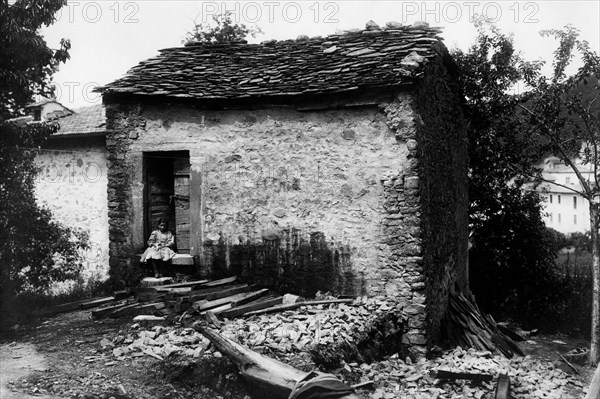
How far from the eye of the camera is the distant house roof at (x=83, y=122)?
12.7 m

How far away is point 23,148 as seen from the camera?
9.89 m

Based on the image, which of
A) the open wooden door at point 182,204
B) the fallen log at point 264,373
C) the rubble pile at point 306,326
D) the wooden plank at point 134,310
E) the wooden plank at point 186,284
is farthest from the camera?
the open wooden door at point 182,204

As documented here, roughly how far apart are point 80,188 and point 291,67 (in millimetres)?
6600

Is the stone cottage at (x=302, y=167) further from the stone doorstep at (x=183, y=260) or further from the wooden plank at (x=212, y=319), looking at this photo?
the wooden plank at (x=212, y=319)

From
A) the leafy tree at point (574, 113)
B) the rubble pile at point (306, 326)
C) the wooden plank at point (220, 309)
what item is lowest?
the rubble pile at point (306, 326)

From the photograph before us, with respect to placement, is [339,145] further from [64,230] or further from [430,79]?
[64,230]

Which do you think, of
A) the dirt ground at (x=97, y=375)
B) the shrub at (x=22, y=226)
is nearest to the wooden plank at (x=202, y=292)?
the dirt ground at (x=97, y=375)

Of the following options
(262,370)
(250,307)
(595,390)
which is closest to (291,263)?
(250,307)

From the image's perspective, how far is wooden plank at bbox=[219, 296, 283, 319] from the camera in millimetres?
7234

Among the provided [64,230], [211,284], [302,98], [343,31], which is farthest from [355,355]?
[64,230]

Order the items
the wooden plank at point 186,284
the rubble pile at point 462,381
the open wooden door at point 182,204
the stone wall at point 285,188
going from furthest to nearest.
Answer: the open wooden door at point 182,204 < the wooden plank at point 186,284 < the stone wall at point 285,188 < the rubble pile at point 462,381

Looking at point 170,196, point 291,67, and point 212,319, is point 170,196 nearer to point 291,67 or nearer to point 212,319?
point 291,67

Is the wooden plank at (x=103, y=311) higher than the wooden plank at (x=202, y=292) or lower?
lower

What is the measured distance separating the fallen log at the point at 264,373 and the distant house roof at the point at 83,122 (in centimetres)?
793
